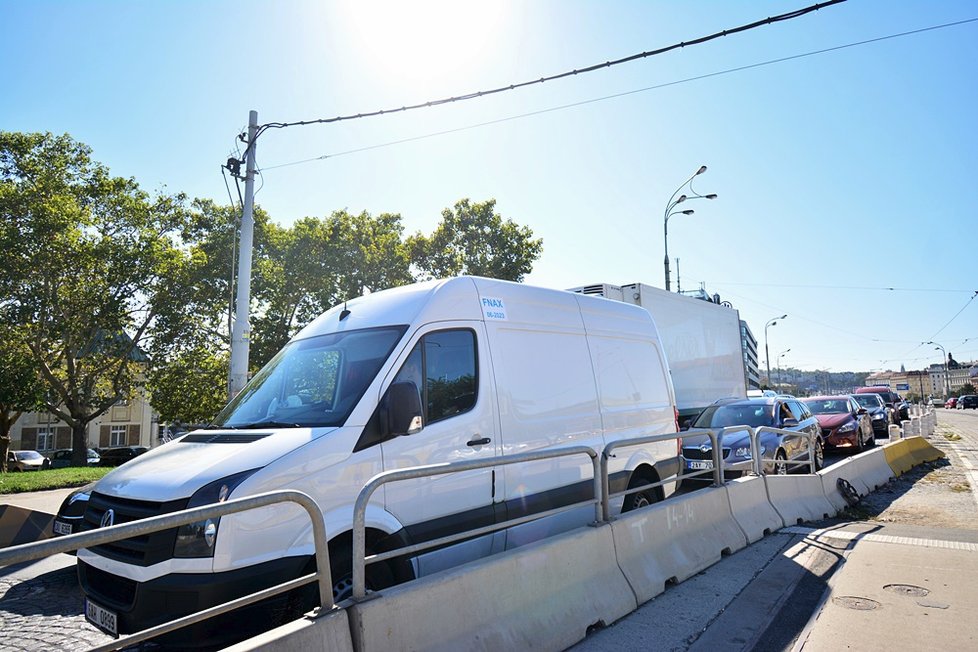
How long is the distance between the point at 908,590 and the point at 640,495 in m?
2.50

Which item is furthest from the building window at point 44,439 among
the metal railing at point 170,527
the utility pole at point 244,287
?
the metal railing at point 170,527

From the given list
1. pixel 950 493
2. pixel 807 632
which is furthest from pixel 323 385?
pixel 950 493

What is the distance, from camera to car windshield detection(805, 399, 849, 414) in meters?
17.2

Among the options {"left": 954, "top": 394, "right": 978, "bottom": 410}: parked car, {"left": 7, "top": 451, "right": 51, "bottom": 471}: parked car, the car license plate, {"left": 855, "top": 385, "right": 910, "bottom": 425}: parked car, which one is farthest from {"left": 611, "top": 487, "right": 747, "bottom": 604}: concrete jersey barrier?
{"left": 954, "top": 394, "right": 978, "bottom": 410}: parked car

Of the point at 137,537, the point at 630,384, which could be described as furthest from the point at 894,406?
the point at 137,537

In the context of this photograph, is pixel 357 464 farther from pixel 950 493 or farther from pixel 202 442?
pixel 950 493

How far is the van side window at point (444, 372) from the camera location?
4.54 metres

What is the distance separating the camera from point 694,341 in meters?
15.8

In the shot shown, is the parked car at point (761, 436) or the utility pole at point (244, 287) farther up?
the utility pole at point (244, 287)

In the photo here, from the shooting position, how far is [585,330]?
6391 millimetres

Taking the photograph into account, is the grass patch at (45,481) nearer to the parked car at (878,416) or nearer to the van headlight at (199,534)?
the van headlight at (199,534)

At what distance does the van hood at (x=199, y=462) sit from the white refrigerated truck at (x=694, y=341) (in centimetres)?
920

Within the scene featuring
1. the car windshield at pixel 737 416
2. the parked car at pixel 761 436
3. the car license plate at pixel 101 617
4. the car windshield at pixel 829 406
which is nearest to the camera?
the car license plate at pixel 101 617

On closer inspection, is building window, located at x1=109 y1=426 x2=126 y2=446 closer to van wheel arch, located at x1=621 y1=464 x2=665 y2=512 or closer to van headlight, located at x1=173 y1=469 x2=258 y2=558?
van wheel arch, located at x1=621 y1=464 x2=665 y2=512
